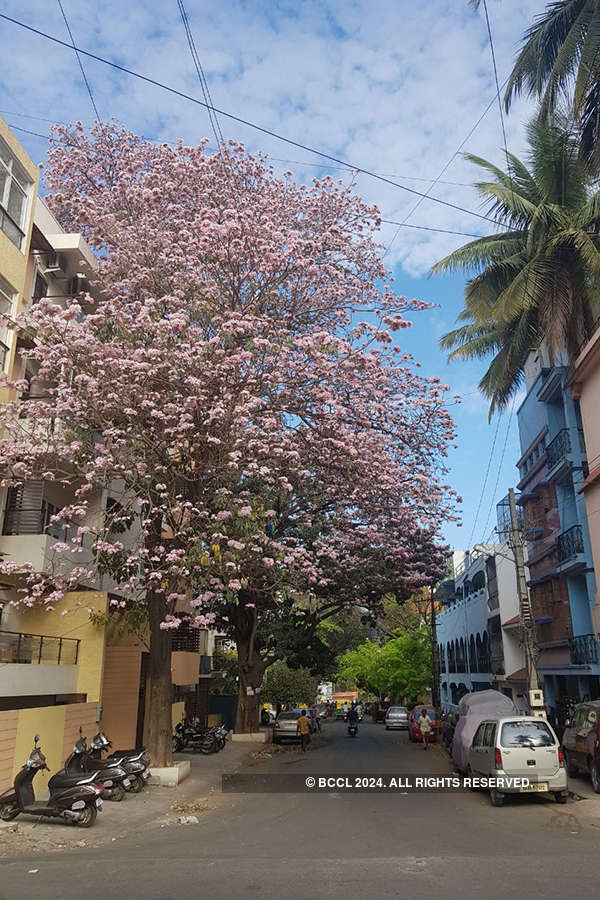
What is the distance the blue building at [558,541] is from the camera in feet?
77.2

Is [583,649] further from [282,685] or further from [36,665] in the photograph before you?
[282,685]

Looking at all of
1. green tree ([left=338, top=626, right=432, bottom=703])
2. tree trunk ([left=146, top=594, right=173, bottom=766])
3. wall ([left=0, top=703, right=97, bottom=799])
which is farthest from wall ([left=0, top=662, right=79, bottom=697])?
green tree ([left=338, top=626, right=432, bottom=703])

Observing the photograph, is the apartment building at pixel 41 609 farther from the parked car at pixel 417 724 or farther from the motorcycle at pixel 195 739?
the parked car at pixel 417 724

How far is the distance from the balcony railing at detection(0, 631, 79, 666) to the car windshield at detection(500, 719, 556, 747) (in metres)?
9.21

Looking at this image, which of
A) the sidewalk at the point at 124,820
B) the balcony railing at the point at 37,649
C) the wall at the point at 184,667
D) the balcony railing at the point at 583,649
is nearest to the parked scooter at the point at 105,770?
the sidewalk at the point at 124,820

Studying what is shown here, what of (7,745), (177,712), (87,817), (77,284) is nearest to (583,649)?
(177,712)

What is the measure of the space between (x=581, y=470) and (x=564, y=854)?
17.5 metres

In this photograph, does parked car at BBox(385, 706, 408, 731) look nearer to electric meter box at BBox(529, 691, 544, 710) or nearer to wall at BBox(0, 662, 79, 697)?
electric meter box at BBox(529, 691, 544, 710)

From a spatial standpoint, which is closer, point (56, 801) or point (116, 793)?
point (56, 801)

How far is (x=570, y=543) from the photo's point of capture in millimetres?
24125

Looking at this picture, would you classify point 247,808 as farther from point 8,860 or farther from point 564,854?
point 564,854

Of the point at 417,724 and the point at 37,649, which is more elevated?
the point at 37,649

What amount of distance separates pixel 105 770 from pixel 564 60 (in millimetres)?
17608

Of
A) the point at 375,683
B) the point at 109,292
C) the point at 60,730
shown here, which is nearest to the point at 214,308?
the point at 109,292
